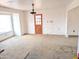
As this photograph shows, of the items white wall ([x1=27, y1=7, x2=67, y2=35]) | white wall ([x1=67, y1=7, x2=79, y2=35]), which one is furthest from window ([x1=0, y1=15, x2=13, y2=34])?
white wall ([x1=67, y1=7, x2=79, y2=35])

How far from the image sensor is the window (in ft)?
25.0

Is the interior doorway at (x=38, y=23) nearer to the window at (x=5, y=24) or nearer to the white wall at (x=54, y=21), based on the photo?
the white wall at (x=54, y=21)

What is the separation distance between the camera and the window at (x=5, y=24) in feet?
25.0

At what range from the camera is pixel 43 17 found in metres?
8.96

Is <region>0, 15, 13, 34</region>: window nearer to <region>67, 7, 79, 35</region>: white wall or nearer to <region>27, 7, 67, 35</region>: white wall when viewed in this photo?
<region>27, 7, 67, 35</region>: white wall

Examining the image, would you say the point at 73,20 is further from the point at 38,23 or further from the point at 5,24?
the point at 5,24

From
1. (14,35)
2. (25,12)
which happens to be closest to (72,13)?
(25,12)

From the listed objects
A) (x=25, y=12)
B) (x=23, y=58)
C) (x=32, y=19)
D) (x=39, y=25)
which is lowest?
(x=23, y=58)

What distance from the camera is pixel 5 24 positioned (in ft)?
27.0

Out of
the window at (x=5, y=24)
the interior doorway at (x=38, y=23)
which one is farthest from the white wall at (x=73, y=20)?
the window at (x=5, y=24)

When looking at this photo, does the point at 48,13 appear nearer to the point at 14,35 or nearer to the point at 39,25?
the point at 39,25

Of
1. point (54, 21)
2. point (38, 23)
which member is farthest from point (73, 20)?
point (38, 23)

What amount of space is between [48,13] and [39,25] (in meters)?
1.37

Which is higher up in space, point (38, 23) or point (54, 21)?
point (54, 21)
